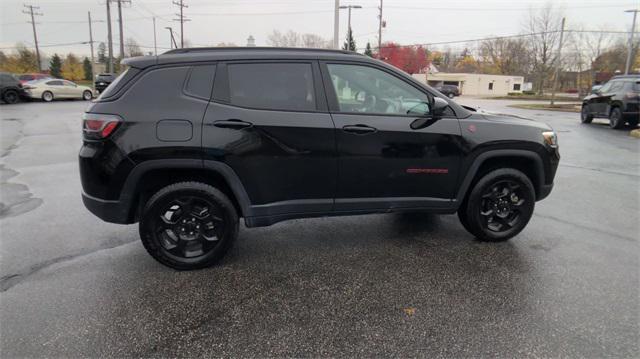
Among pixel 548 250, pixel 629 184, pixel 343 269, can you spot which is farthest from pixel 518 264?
pixel 629 184

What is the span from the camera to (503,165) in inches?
167

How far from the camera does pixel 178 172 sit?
3.56 meters

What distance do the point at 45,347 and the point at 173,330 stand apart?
30.1 inches

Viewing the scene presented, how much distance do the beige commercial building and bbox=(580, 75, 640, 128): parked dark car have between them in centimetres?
5713

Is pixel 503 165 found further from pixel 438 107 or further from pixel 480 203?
pixel 438 107

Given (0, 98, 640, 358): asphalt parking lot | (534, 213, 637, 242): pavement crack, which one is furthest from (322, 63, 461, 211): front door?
(534, 213, 637, 242): pavement crack

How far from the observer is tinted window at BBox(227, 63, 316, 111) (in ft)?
11.6

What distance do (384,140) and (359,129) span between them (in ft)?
0.86

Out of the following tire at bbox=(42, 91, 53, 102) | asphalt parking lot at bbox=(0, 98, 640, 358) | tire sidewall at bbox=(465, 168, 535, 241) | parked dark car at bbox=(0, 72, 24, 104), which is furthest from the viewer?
tire at bbox=(42, 91, 53, 102)

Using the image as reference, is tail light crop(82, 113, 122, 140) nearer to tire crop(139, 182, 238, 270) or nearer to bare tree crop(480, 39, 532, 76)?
tire crop(139, 182, 238, 270)

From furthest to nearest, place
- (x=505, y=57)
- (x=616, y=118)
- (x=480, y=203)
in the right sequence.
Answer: (x=505, y=57), (x=616, y=118), (x=480, y=203)

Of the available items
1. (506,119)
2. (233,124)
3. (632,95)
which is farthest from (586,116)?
(233,124)

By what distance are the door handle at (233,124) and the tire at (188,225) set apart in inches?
22.1

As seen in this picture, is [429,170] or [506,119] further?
[506,119]
